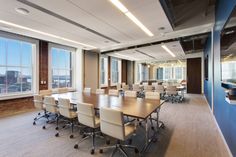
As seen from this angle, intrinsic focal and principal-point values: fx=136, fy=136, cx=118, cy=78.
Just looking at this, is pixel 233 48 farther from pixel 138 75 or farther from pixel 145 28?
pixel 138 75

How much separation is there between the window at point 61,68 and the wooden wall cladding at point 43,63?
39 cm

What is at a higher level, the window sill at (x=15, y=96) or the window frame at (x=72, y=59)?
the window frame at (x=72, y=59)

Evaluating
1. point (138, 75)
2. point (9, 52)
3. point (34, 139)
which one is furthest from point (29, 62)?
point (138, 75)

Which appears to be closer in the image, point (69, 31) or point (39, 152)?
point (39, 152)

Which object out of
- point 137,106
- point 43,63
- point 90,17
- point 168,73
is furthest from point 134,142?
point 168,73

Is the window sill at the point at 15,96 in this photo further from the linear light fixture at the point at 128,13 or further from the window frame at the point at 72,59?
the linear light fixture at the point at 128,13

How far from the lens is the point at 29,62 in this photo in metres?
5.54

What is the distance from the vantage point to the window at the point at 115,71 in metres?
10.6

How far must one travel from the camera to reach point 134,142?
9.07 feet

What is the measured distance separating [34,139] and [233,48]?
406 cm

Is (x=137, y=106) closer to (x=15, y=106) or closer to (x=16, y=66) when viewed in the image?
(x=15, y=106)

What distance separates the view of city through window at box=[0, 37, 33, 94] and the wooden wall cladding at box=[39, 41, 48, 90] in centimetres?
36

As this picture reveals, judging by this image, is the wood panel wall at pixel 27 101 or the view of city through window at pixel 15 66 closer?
the wood panel wall at pixel 27 101

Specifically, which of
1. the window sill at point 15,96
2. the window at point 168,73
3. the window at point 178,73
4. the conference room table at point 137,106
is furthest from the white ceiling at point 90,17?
the window at point 168,73
